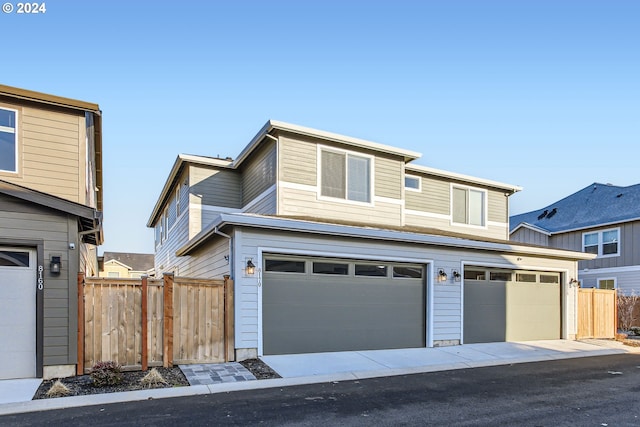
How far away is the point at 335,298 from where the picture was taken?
10125mm

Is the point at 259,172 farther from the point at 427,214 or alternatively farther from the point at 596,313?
the point at 596,313

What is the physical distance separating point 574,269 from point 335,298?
8.85 meters

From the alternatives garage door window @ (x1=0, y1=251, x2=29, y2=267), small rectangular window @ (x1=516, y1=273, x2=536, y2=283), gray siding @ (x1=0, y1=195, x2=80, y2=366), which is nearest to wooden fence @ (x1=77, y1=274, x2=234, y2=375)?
gray siding @ (x1=0, y1=195, x2=80, y2=366)

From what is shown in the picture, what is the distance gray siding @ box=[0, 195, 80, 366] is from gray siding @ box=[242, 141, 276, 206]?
592 cm

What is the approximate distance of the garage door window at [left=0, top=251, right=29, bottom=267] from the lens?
7344mm

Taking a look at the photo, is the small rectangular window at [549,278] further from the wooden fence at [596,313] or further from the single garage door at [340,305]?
the single garage door at [340,305]

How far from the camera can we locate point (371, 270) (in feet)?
35.2

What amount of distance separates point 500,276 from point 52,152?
39.3ft

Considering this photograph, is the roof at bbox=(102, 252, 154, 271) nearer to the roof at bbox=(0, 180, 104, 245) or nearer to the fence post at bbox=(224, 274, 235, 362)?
the fence post at bbox=(224, 274, 235, 362)

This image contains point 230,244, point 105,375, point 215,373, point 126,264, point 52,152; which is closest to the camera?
point 105,375

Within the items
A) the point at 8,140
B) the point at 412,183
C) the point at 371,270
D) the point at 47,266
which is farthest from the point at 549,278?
the point at 8,140

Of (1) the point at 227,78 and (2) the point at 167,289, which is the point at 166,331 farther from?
(1) the point at 227,78

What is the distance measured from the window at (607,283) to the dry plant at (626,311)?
3.23 m

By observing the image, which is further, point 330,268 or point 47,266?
point 330,268
